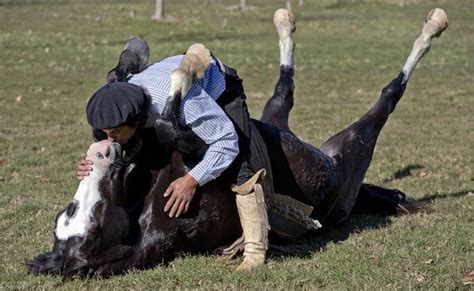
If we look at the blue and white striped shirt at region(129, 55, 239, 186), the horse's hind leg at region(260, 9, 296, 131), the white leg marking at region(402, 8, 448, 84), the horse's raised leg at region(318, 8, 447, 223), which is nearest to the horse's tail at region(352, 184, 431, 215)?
the horse's raised leg at region(318, 8, 447, 223)

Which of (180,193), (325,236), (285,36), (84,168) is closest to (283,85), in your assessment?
(285,36)

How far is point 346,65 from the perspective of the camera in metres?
20.3

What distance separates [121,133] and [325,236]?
188 cm

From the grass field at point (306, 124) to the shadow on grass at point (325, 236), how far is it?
0.10ft

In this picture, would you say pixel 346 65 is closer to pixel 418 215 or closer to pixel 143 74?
pixel 418 215

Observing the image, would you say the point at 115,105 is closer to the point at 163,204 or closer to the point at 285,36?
the point at 163,204

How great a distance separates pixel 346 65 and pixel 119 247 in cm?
1607

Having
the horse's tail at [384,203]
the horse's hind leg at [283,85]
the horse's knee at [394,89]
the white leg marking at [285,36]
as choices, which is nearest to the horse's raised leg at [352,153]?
the horse's knee at [394,89]

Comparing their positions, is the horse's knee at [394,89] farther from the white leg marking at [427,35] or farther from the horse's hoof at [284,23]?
the horse's hoof at [284,23]

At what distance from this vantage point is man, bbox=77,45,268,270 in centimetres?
455

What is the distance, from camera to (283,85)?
6887 millimetres

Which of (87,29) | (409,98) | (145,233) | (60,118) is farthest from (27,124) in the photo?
(87,29)

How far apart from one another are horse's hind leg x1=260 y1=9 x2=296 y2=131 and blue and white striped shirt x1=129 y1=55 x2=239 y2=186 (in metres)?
1.68

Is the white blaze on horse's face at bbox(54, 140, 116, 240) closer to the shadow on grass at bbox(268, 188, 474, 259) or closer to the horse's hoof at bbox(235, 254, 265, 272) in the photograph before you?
the horse's hoof at bbox(235, 254, 265, 272)
